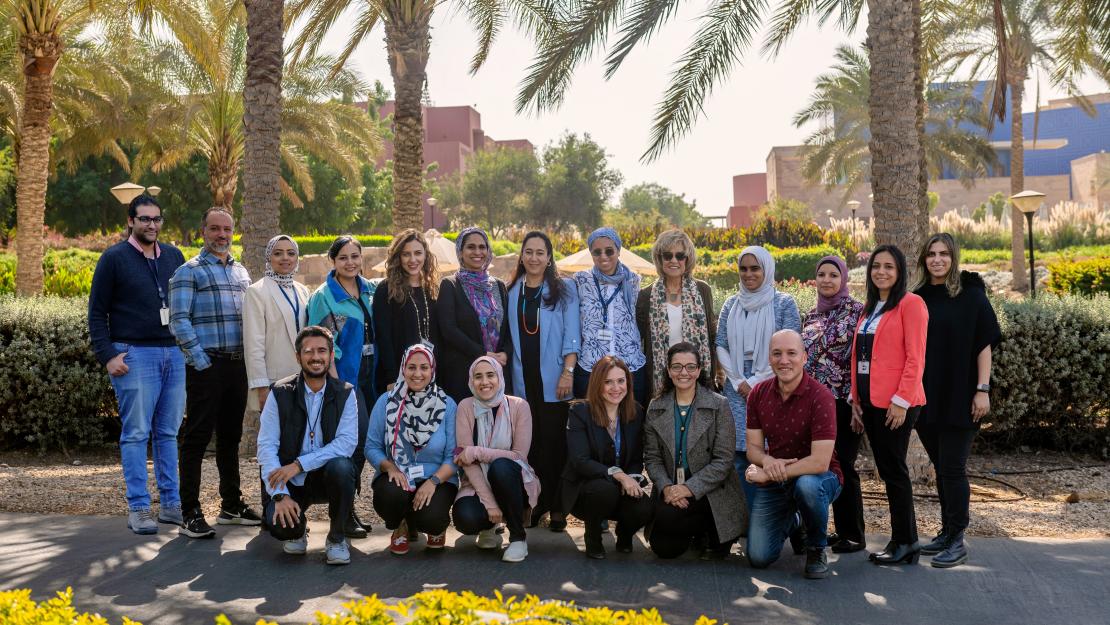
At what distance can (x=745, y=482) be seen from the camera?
17.7 ft

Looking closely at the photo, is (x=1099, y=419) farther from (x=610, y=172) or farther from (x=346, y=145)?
(x=610, y=172)

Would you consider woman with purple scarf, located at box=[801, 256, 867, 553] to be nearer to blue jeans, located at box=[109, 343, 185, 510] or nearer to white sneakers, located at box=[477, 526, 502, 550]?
white sneakers, located at box=[477, 526, 502, 550]

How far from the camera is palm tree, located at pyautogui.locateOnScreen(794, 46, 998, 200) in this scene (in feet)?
114

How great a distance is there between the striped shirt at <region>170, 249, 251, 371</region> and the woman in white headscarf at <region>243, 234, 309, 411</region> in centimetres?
13

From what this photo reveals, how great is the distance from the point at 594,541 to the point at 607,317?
1393mm

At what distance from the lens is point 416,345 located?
545cm

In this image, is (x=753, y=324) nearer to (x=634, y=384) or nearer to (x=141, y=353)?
(x=634, y=384)

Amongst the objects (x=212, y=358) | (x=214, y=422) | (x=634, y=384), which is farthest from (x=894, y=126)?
(x=214, y=422)

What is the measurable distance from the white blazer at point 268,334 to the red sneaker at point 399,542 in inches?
47.1

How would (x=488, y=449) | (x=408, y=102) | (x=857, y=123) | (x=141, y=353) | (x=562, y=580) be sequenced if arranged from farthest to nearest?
(x=857, y=123)
(x=408, y=102)
(x=141, y=353)
(x=488, y=449)
(x=562, y=580)

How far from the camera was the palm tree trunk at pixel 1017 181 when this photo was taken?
2416cm

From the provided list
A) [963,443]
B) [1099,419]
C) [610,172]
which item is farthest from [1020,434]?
[610,172]

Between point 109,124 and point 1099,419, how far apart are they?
22.8m

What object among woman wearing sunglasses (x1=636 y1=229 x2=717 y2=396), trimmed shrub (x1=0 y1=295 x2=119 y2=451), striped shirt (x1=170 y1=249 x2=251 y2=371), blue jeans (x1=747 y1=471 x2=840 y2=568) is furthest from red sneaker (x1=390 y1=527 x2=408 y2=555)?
trimmed shrub (x1=0 y1=295 x2=119 y2=451)
